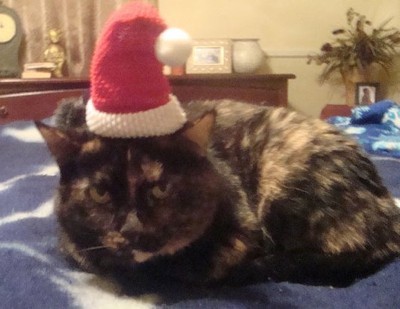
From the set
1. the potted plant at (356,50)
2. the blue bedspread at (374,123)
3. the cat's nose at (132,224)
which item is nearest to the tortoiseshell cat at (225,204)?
the cat's nose at (132,224)

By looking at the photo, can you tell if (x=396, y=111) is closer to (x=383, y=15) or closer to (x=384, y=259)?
(x=383, y=15)

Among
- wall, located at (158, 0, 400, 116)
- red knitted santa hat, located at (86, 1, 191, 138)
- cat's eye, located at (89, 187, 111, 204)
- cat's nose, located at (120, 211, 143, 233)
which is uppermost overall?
wall, located at (158, 0, 400, 116)

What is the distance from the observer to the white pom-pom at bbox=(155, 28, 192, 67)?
0.80 m

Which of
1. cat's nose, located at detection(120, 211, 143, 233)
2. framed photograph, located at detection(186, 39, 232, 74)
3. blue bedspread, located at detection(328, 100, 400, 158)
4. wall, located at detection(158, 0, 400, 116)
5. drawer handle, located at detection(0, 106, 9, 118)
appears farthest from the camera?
wall, located at detection(158, 0, 400, 116)

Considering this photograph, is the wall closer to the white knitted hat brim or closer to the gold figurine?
the gold figurine

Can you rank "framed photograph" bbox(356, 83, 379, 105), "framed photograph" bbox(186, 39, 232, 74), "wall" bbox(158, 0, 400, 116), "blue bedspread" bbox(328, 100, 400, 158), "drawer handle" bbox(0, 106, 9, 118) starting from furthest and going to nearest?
1. "wall" bbox(158, 0, 400, 116)
2. "framed photograph" bbox(356, 83, 379, 105)
3. "framed photograph" bbox(186, 39, 232, 74)
4. "drawer handle" bbox(0, 106, 9, 118)
5. "blue bedspread" bbox(328, 100, 400, 158)

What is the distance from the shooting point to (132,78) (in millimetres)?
840

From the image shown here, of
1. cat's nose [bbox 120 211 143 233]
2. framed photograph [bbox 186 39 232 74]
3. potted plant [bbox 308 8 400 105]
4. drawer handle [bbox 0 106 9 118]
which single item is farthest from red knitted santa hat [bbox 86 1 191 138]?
potted plant [bbox 308 8 400 105]

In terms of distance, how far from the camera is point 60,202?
2.98ft

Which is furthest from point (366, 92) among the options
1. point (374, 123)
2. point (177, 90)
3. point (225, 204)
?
point (225, 204)

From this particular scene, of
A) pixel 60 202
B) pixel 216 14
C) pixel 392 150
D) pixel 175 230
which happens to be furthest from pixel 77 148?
pixel 216 14

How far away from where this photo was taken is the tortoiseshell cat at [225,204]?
2.72ft

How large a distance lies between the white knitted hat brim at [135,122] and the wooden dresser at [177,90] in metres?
1.53

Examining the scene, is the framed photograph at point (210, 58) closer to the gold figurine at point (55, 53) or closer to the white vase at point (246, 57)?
the white vase at point (246, 57)
